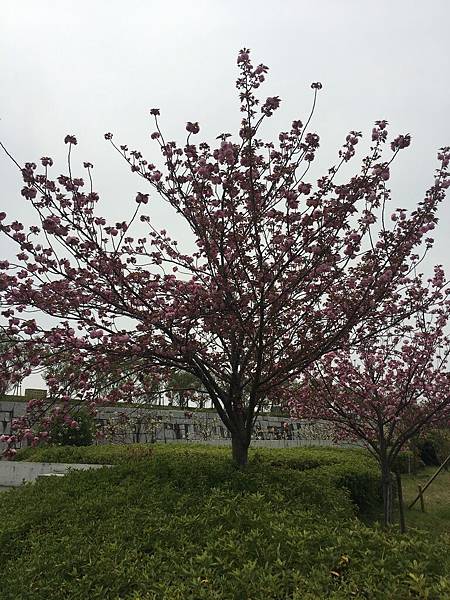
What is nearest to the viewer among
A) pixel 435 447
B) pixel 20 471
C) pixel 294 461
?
pixel 294 461

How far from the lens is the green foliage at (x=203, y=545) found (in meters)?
2.62

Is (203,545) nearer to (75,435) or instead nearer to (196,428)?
(75,435)

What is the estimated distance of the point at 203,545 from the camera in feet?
11.0

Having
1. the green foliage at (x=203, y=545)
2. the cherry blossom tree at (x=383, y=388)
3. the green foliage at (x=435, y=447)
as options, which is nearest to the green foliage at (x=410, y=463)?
the green foliage at (x=435, y=447)

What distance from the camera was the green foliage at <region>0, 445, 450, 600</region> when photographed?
2625mm

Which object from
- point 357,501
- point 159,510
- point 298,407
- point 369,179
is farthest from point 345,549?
point 357,501

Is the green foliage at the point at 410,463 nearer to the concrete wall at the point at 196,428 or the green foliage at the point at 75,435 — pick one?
the concrete wall at the point at 196,428

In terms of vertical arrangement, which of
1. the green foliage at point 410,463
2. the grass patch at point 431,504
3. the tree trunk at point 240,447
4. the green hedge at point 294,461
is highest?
the tree trunk at point 240,447

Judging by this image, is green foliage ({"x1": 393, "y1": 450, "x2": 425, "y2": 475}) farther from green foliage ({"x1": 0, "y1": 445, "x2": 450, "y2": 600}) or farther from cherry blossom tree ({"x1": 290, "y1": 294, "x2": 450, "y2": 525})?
green foliage ({"x1": 0, "y1": 445, "x2": 450, "y2": 600})

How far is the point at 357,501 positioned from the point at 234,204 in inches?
246

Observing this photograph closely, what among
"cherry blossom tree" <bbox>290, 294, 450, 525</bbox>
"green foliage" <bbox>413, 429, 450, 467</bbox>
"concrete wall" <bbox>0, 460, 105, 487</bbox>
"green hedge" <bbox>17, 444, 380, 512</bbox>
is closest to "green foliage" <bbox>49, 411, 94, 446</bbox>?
"green hedge" <bbox>17, 444, 380, 512</bbox>

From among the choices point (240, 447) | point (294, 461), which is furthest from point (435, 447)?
point (240, 447)

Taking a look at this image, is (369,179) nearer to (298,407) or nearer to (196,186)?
(196,186)

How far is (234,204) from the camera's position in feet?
17.0
